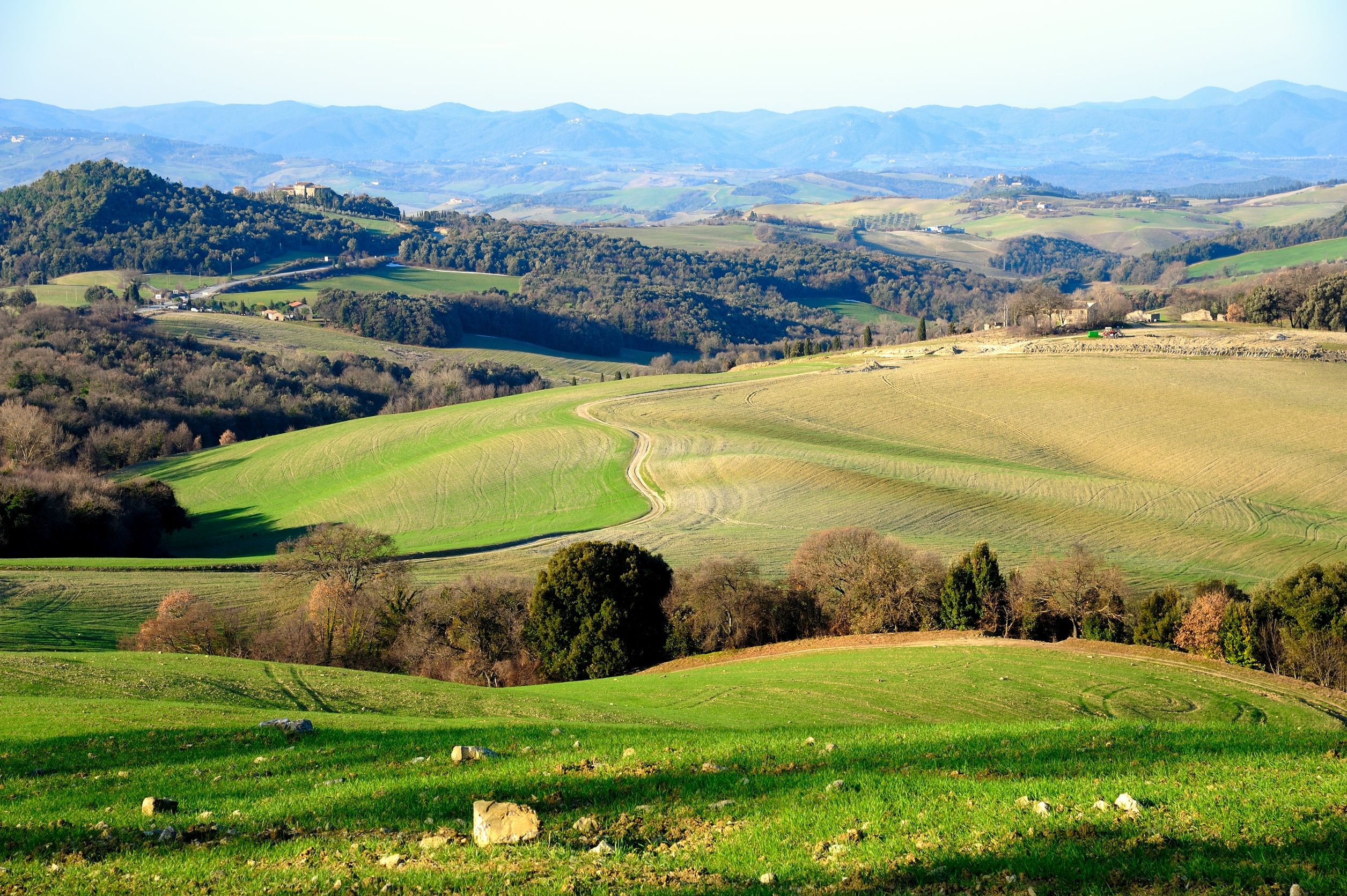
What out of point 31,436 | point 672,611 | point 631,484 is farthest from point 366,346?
point 672,611

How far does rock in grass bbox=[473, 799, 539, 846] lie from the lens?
33.7 ft

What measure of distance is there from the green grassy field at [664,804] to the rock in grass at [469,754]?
1.03 feet

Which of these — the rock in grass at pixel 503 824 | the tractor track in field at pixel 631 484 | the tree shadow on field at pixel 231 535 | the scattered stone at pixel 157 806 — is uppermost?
the rock in grass at pixel 503 824

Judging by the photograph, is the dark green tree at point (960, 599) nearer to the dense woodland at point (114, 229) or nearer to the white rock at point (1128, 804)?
the white rock at point (1128, 804)

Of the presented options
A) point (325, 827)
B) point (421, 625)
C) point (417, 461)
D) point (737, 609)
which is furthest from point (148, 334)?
point (325, 827)

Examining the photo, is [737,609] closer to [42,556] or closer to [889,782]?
[889,782]

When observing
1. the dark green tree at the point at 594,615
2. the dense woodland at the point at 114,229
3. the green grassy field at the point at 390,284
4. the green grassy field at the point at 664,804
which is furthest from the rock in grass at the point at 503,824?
the dense woodland at the point at 114,229

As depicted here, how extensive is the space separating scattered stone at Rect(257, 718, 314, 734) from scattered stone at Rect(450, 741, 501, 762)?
366cm

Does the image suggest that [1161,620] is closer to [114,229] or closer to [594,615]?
[594,615]

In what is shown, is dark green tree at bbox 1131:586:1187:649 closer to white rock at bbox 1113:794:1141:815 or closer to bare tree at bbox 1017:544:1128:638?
bare tree at bbox 1017:544:1128:638

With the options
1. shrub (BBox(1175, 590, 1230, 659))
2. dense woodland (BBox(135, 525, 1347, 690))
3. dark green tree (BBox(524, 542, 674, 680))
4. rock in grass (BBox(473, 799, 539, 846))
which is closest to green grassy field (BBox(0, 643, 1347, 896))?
rock in grass (BBox(473, 799, 539, 846))

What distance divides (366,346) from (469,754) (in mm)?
134499

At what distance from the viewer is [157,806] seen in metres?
11.6

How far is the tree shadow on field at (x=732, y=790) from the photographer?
9.12 m
